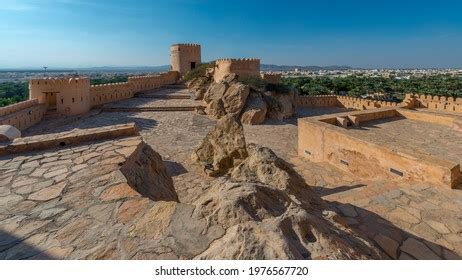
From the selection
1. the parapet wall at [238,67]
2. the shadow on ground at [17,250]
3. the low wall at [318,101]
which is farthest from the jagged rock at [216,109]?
the shadow on ground at [17,250]

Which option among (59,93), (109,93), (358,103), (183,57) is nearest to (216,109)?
(109,93)

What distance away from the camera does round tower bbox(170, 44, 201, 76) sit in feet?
106

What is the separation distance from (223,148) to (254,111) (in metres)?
10.3

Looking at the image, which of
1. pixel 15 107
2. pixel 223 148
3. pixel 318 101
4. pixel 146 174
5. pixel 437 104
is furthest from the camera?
pixel 318 101

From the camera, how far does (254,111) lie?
1825 centimetres

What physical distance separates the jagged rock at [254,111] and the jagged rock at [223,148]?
9192 mm

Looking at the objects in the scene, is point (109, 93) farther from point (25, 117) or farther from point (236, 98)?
point (236, 98)

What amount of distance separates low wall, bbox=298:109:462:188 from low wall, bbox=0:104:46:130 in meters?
12.9

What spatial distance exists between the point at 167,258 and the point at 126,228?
22.2 inches

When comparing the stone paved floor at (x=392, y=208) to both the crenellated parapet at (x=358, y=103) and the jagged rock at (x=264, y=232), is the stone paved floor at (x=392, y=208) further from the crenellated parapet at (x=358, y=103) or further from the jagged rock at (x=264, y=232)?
the crenellated parapet at (x=358, y=103)

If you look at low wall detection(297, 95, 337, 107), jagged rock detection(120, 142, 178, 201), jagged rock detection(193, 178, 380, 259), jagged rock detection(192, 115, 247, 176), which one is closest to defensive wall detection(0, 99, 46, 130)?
jagged rock detection(192, 115, 247, 176)

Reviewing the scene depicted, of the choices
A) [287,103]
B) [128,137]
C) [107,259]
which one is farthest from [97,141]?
[287,103]

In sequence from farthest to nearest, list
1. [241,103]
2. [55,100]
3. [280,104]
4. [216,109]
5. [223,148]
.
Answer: [280,104] < [241,103] < [216,109] < [55,100] < [223,148]

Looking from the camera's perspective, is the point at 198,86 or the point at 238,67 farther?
the point at 198,86
